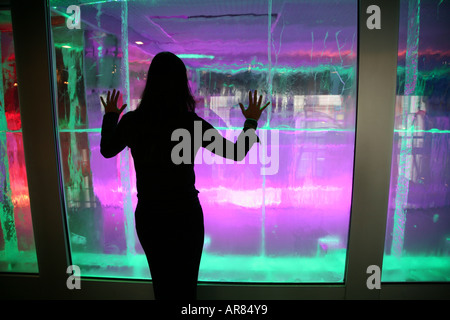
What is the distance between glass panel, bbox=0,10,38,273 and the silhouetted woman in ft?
3.42

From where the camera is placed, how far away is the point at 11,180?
1.79 meters

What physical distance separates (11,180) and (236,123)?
1548 millimetres

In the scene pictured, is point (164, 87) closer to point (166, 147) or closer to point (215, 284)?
point (166, 147)

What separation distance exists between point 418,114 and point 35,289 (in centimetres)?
265

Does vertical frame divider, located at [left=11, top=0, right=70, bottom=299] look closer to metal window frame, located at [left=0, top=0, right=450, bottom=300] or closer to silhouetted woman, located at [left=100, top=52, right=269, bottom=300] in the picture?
metal window frame, located at [left=0, top=0, right=450, bottom=300]

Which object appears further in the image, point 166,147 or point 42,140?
point 42,140

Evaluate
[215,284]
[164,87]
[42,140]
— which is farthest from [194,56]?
[215,284]

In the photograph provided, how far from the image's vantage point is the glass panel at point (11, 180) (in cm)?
Answer: 169

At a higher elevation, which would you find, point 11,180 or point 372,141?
point 372,141

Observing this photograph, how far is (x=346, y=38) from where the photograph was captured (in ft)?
4.98

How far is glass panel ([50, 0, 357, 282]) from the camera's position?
60.6 inches
